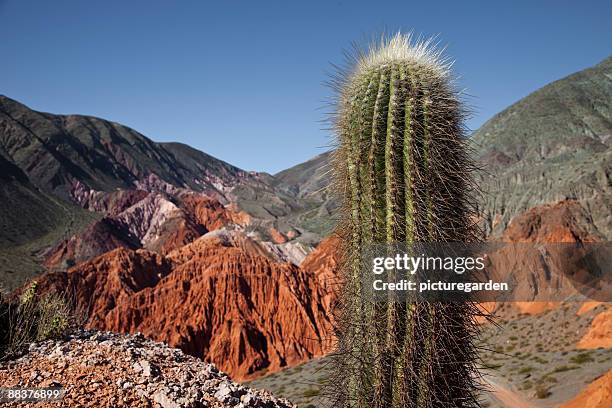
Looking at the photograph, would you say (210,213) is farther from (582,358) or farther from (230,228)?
(582,358)

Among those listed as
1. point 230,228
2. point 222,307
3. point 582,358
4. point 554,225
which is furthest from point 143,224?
point 582,358

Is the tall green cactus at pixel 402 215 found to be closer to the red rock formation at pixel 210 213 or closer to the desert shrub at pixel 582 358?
the desert shrub at pixel 582 358

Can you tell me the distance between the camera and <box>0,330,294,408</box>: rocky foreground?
4.76 m

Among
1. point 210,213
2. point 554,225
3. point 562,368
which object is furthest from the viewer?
point 210,213

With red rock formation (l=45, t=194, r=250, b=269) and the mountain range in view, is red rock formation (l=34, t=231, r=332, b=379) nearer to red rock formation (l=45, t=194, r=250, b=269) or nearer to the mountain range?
the mountain range

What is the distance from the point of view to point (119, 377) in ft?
16.5

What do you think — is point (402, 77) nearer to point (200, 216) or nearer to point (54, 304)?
point (54, 304)

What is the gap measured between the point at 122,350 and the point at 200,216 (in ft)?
274

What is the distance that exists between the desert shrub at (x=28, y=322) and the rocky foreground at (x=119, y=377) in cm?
21

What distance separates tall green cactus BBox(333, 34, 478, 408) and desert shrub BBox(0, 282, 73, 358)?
11.9 ft

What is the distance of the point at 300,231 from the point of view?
72438 millimetres

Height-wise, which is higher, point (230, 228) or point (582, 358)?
point (230, 228)

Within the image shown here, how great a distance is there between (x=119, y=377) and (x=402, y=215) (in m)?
3.17

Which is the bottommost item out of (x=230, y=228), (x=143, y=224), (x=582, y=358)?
(x=582, y=358)
